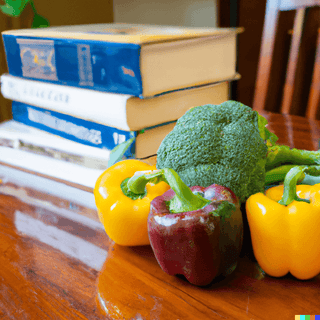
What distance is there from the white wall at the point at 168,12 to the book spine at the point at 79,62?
103 cm

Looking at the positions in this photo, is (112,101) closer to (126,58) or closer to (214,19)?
(126,58)

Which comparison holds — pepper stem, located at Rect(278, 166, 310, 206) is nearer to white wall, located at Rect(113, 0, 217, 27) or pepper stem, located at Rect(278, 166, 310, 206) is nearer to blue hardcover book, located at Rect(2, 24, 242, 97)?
blue hardcover book, located at Rect(2, 24, 242, 97)

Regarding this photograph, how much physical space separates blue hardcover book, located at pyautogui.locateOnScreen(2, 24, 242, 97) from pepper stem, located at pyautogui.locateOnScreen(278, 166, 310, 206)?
33 cm

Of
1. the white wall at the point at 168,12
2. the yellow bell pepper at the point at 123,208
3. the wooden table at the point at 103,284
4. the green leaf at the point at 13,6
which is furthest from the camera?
the white wall at the point at 168,12

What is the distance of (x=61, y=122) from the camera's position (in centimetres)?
80

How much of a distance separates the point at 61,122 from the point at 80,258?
420 millimetres

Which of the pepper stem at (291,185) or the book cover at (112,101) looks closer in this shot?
the pepper stem at (291,185)

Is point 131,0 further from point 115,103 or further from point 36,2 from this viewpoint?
point 115,103

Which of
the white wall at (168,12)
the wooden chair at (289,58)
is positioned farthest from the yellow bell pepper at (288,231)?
the white wall at (168,12)

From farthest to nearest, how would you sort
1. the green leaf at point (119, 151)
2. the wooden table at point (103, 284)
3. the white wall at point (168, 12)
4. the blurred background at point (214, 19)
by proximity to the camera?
the white wall at point (168, 12)
the blurred background at point (214, 19)
the green leaf at point (119, 151)
the wooden table at point (103, 284)

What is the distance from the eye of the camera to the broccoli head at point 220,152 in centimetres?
44

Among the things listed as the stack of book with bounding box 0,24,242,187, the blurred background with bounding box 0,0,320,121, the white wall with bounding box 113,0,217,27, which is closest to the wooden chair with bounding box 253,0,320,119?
the blurred background with bounding box 0,0,320,121

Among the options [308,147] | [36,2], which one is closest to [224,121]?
[308,147]

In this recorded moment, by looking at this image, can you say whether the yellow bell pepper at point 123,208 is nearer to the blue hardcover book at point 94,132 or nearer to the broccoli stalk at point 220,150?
the broccoli stalk at point 220,150
